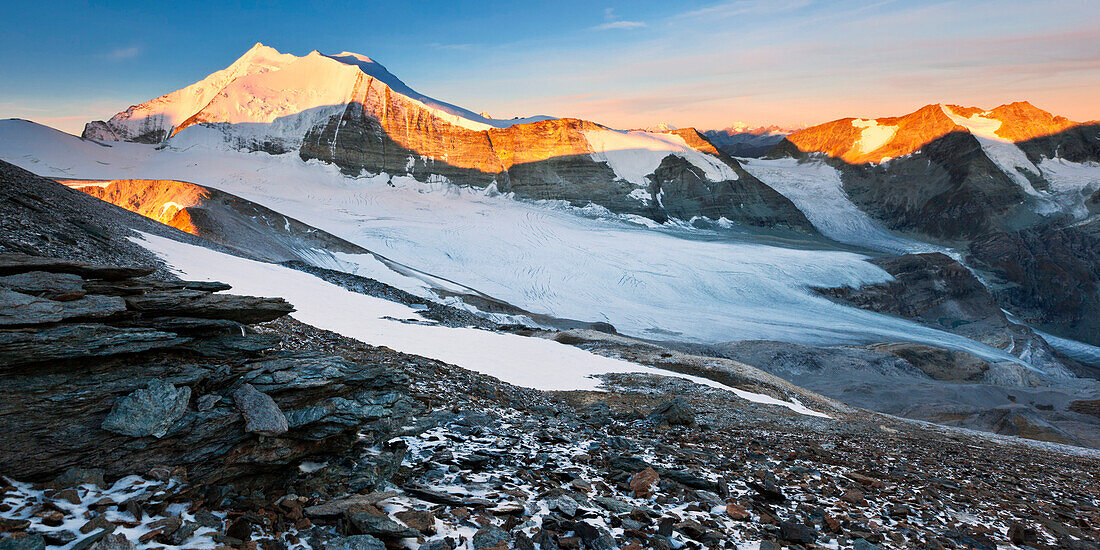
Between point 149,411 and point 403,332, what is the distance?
12.3 metres

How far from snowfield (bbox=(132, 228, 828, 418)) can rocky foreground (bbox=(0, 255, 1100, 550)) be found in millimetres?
6810

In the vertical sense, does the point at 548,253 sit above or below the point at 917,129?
below

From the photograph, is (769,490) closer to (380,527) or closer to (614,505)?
(614,505)

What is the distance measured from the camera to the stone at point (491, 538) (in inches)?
173

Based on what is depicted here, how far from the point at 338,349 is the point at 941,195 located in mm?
134346

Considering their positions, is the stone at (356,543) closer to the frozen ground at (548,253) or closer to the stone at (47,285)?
the stone at (47,285)

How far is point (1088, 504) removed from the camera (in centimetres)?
850

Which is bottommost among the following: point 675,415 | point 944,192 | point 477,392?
point 675,415

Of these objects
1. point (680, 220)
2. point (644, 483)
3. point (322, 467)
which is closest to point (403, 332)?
point (322, 467)

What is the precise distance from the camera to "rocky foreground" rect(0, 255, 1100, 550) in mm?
4066

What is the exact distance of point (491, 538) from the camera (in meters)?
4.48

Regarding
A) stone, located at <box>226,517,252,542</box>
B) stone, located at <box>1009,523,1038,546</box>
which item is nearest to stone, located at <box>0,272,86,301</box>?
stone, located at <box>226,517,252,542</box>

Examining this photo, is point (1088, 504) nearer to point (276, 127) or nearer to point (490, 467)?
point (490, 467)

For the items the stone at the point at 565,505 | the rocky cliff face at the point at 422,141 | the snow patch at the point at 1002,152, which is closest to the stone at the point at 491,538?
the stone at the point at 565,505
